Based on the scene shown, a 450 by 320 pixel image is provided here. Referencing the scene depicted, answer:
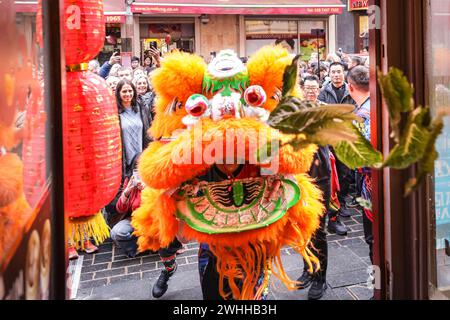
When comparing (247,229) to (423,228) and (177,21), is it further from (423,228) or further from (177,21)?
(177,21)

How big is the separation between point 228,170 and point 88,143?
2.18 feet

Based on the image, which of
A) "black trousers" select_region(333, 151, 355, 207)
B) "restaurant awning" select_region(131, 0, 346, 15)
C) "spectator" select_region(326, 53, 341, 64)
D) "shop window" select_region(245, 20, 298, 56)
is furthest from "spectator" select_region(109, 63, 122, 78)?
"shop window" select_region(245, 20, 298, 56)

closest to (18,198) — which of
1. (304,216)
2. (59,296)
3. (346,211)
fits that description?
(59,296)

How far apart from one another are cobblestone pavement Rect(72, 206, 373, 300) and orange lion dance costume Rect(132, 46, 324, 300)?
1.20m

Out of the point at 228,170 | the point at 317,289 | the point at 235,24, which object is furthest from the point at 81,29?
the point at 235,24

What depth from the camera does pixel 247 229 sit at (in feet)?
6.59

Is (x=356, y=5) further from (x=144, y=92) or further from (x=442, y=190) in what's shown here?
(x=442, y=190)

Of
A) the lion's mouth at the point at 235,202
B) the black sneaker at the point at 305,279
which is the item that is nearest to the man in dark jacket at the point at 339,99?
the black sneaker at the point at 305,279

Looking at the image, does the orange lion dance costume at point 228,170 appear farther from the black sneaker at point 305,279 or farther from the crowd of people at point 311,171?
the black sneaker at point 305,279

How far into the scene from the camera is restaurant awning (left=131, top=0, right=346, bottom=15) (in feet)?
36.3

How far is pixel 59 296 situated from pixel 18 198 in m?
0.53

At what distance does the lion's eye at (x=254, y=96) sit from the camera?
2.04 meters

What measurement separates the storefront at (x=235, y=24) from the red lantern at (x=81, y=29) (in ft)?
31.3

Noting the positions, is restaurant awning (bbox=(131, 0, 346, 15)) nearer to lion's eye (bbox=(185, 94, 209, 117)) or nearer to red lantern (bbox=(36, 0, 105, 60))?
red lantern (bbox=(36, 0, 105, 60))
